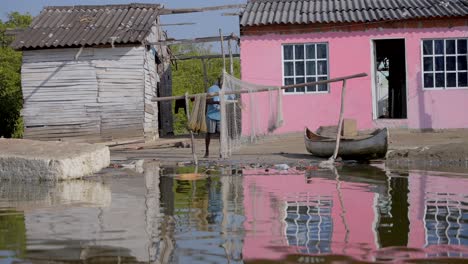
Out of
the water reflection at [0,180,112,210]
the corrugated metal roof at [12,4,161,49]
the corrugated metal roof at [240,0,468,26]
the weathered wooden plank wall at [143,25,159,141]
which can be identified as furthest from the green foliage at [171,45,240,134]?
the water reflection at [0,180,112,210]

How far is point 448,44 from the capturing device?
17594mm

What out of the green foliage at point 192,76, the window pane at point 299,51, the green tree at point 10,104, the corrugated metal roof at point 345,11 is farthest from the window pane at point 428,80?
the green foliage at point 192,76

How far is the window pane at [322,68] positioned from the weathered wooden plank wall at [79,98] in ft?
15.5

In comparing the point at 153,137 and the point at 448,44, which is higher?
the point at 448,44

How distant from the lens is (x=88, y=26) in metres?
19.0

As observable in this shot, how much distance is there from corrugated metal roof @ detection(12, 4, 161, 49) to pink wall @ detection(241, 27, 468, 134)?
3096 millimetres

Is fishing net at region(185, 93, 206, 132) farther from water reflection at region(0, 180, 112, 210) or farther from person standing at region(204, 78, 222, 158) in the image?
water reflection at region(0, 180, 112, 210)

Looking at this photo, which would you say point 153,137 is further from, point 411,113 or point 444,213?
point 444,213

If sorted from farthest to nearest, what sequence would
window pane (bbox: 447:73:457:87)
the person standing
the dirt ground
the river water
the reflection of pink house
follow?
window pane (bbox: 447:73:457:87) < the person standing < the dirt ground < the reflection of pink house < the river water

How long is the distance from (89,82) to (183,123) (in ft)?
52.5

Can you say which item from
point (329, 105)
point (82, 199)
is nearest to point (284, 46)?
point (329, 105)

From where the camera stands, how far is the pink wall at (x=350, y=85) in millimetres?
17562

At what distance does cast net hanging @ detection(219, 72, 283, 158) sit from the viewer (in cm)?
1338

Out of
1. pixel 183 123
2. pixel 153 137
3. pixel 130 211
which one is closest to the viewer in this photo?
pixel 130 211
